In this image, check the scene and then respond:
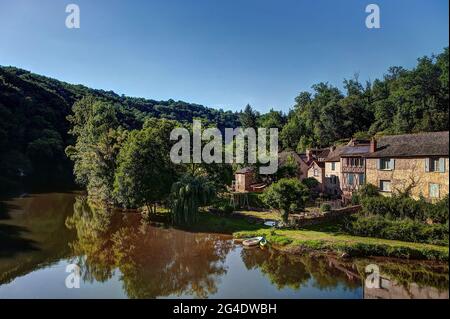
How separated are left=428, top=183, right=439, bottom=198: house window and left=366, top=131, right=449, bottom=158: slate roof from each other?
8.93 feet

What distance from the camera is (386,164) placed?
36.6 m

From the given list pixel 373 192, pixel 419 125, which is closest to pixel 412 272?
pixel 373 192

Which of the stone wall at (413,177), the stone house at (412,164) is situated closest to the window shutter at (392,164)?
the stone house at (412,164)

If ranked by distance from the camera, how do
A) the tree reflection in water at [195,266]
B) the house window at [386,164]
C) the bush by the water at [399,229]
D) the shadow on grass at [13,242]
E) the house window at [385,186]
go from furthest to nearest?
the house window at [385,186] < the house window at [386,164] < the shadow on grass at [13,242] < the bush by the water at [399,229] < the tree reflection in water at [195,266]

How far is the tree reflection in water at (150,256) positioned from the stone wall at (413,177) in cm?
Result: 1706

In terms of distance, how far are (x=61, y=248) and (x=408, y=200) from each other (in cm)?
2837

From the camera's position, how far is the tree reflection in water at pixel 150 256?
22.3 metres

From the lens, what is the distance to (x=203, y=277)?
23734 millimetres

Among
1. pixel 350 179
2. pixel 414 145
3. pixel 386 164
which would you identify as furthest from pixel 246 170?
pixel 414 145

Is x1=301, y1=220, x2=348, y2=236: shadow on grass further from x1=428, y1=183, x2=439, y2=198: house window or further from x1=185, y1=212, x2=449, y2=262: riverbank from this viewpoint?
x1=428, y1=183, x2=439, y2=198: house window

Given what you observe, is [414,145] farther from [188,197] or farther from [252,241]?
[188,197]

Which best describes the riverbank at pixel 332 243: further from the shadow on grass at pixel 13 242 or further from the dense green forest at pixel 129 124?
the shadow on grass at pixel 13 242

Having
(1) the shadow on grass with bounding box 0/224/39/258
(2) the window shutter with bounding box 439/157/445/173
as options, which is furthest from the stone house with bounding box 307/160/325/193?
(1) the shadow on grass with bounding box 0/224/39/258
